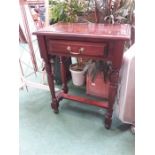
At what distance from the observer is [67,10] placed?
1.64 m

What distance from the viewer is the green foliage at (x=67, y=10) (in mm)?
1637

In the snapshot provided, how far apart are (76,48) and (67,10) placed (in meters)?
0.62

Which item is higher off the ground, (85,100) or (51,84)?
(51,84)

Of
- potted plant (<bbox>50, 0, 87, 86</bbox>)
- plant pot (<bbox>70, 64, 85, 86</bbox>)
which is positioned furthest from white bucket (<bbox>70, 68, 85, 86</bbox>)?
potted plant (<bbox>50, 0, 87, 86</bbox>)

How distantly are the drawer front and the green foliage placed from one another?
0.53 metres

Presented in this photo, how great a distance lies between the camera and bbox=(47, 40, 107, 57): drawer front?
1.13m

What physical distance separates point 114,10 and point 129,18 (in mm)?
143

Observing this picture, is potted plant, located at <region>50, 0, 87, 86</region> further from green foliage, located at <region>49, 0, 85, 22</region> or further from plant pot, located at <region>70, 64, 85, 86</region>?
plant pot, located at <region>70, 64, 85, 86</region>

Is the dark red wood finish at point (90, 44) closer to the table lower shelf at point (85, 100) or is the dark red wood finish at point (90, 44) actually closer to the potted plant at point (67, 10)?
the table lower shelf at point (85, 100)

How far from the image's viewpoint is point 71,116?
156 cm

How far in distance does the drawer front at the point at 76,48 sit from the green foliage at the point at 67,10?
1.73 ft

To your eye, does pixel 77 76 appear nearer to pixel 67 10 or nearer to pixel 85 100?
pixel 85 100

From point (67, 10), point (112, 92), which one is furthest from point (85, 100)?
point (67, 10)

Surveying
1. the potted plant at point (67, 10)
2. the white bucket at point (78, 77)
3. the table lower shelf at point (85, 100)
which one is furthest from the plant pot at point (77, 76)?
the potted plant at point (67, 10)
